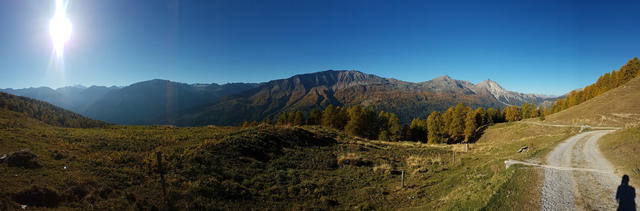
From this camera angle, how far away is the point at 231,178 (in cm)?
1583

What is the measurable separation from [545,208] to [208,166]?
19.9 meters

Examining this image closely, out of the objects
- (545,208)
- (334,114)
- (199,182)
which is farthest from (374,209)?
(334,114)

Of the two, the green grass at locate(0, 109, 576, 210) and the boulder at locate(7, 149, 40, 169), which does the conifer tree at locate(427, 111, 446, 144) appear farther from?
the boulder at locate(7, 149, 40, 169)

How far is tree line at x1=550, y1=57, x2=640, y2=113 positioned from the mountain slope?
121188mm

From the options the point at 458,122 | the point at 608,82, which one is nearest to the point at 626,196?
the point at 458,122

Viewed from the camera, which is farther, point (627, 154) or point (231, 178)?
point (231, 178)

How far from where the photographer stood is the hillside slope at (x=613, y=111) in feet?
118

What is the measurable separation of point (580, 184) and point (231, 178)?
20995mm

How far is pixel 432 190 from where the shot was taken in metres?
15.1

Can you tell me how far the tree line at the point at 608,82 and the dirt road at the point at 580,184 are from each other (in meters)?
80.3

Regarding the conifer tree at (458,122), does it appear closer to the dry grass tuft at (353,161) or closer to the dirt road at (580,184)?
the dirt road at (580,184)

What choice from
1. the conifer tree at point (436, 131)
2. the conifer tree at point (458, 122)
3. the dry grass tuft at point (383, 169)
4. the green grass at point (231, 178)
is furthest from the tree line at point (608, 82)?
the dry grass tuft at point (383, 169)

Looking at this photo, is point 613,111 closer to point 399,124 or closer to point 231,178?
point 399,124

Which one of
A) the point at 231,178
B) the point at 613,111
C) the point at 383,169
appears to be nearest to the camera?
the point at 231,178
